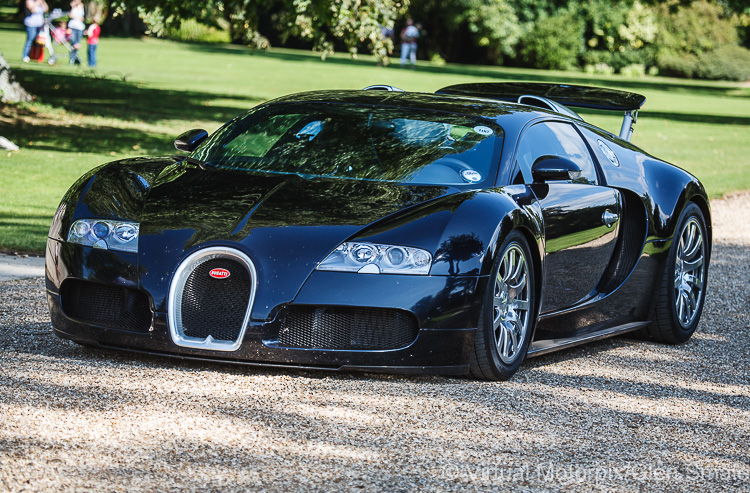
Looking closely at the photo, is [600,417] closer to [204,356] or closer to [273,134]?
[204,356]

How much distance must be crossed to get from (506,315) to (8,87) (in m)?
16.8

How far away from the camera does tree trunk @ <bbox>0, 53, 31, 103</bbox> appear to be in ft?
65.2

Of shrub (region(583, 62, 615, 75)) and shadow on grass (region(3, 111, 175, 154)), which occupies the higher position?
shadow on grass (region(3, 111, 175, 154))

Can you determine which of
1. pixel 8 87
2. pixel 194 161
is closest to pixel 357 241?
pixel 194 161

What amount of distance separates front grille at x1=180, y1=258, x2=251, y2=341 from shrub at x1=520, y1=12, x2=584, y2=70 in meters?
63.6

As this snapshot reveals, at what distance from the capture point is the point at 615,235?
21.0 ft

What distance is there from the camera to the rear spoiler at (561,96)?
728cm

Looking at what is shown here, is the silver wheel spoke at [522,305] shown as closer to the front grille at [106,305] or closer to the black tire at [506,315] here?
the black tire at [506,315]

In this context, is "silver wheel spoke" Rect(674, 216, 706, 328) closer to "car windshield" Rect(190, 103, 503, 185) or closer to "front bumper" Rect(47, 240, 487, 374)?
"car windshield" Rect(190, 103, 503, 185)

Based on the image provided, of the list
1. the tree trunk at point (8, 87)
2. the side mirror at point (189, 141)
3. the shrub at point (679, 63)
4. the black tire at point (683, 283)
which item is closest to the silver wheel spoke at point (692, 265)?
the black tire at point (683, 283)

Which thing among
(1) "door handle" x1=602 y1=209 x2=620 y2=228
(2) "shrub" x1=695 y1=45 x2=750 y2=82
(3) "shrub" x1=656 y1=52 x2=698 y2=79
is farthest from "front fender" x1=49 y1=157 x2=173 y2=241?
(2) "shrub" x1=695 y1=45 x2=750 y2=82

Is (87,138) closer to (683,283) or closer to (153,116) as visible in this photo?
(153,116)

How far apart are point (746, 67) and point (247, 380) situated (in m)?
72.0

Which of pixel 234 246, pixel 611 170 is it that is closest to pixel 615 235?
pixel 611 170
